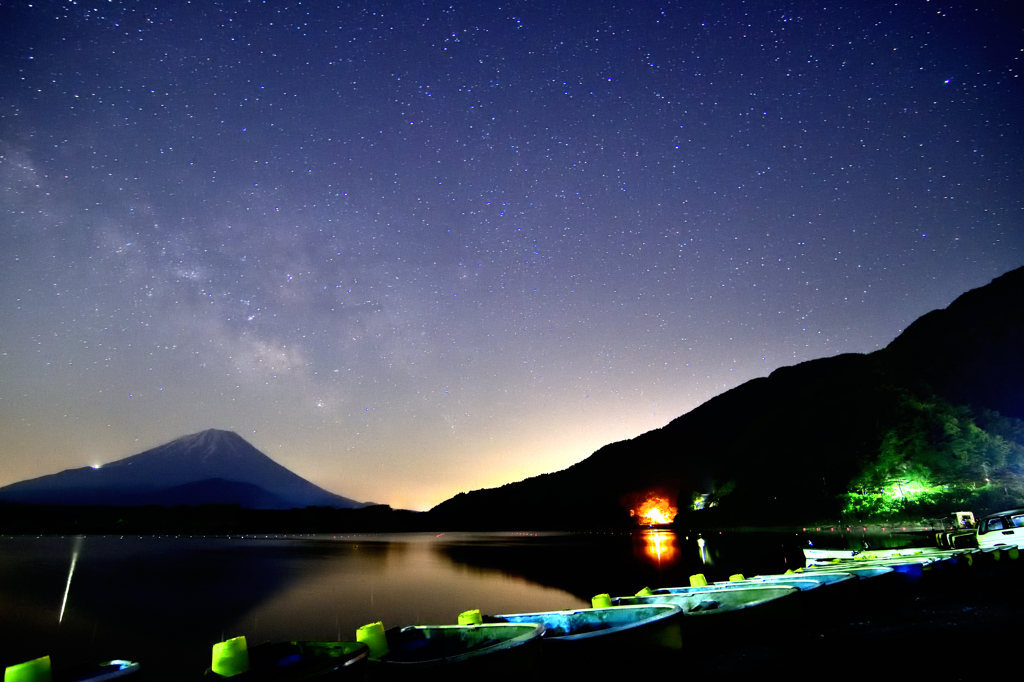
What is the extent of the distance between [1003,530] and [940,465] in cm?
5855

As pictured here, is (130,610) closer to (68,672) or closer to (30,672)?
(68,672)

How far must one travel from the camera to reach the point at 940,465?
7144 centimetres

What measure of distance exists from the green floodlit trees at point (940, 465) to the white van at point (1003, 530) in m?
47.1

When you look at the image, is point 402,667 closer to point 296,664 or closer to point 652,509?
point 296,664

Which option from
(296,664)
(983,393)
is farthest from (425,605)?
(983,393)

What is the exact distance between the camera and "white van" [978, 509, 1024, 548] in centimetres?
2281

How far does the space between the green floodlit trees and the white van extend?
47084 mm

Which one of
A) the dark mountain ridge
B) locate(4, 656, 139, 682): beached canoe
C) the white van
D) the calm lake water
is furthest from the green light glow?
the dark mountain ridge

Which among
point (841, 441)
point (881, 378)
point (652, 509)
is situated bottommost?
point (652, 509)

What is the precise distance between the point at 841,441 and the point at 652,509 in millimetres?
79917

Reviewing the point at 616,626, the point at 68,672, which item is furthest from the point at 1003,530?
the point at 68,672

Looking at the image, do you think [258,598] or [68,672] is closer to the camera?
[68,672]

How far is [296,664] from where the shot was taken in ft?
21.7

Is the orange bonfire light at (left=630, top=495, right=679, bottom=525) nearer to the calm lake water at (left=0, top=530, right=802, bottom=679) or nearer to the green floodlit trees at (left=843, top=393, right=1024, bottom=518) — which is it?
the green floodlit trees at (left=843, top=393, right=1024, bottom=518)
